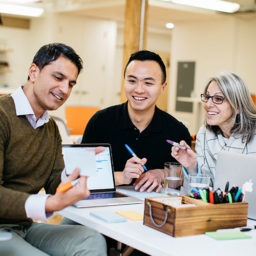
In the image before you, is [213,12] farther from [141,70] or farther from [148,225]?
[148,225]

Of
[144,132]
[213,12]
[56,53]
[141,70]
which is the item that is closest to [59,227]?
[56,53]

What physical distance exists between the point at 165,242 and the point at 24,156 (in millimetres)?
739

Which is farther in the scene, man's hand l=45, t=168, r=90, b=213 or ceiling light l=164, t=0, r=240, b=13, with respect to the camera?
ceiling light l=164, t=0, r=240, b=13

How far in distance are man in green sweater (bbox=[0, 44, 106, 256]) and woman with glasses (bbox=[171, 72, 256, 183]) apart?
94cm

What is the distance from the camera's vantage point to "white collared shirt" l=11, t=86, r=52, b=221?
152 cm

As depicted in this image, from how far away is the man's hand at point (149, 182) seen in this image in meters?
2.33

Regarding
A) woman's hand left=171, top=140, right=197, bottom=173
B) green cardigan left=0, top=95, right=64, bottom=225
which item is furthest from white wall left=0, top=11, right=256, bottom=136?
green cardigan left=0, top=95, right=64, bottom=225

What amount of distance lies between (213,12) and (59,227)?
883 centimetres

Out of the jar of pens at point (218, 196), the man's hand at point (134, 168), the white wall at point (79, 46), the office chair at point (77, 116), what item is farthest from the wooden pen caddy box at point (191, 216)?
the white wall at point (79, 46)

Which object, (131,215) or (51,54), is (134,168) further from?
(51,54)

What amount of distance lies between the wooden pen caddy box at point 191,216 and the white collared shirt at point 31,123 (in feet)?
1.30

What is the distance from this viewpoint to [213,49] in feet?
35.3

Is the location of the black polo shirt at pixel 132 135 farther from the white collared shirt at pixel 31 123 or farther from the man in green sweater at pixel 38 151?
the white collared shirt at pixel 31 123

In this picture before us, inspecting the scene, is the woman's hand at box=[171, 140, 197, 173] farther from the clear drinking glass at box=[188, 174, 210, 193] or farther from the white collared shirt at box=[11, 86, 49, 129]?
the white collared shirt at box=[11, 86, 49, 129]
